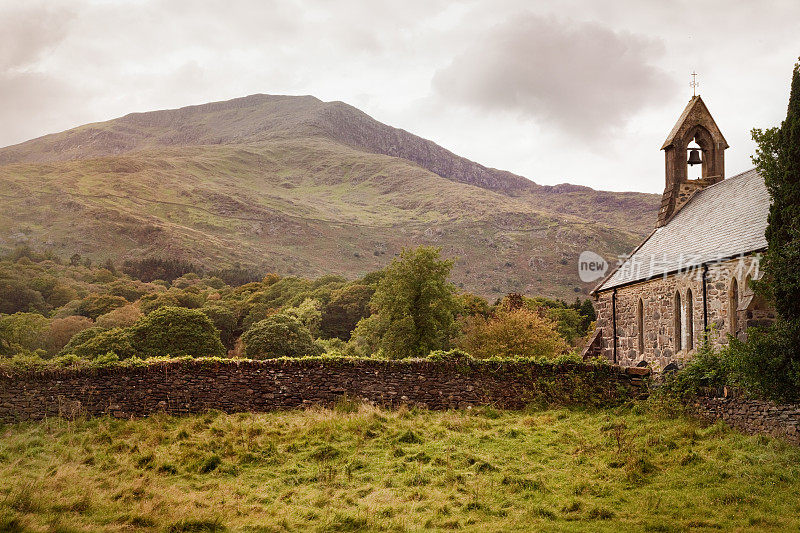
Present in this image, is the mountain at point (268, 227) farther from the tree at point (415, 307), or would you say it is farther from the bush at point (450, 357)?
the bush at point (450, 357)

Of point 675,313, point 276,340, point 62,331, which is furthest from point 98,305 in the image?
point 675,313

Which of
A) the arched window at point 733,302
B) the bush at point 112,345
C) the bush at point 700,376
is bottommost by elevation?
the bush at point 112,345

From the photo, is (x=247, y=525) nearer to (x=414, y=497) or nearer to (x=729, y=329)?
(x=414, y=497)

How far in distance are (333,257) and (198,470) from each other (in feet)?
414

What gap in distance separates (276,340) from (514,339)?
15923 millimetres

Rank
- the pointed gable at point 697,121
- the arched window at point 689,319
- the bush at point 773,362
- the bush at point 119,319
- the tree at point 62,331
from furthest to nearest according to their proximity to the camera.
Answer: the bush at point 119,319 → the tree at point 62,331 → the pointed gable at point 697,121 → the arched window at point 689,319 → the bush at point 773,362

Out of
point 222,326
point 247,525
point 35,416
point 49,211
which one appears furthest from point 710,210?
point 49,211

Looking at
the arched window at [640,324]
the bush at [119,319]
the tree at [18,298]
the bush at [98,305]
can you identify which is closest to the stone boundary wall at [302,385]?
the arched window at [640,324]

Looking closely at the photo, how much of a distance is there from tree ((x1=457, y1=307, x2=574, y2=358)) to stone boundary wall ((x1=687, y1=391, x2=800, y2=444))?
21566 millimetres

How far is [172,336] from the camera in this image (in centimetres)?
3244

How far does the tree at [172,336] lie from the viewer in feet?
105

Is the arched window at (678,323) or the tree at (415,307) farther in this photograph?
the tree at (415,307)

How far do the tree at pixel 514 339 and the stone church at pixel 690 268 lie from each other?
9905mm

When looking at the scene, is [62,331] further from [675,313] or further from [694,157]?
[694,157]
